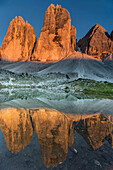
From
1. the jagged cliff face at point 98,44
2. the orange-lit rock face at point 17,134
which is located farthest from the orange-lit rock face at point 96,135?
the jagged cliff face at point 98,44

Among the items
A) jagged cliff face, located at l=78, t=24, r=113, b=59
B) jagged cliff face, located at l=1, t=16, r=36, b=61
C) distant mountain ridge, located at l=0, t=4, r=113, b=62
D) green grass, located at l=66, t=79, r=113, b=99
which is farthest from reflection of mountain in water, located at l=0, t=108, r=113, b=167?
jagged cliff face, located at l=78, t=24, r=113, b=59

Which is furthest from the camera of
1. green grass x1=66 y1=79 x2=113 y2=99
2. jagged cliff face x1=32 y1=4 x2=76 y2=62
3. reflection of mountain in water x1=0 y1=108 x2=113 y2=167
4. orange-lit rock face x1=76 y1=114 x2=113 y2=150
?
jagged cliff face x1=32 y1=4 x2=76 y2=62

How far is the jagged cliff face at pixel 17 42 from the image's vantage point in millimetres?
69525

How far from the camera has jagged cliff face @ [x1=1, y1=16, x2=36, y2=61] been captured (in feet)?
228

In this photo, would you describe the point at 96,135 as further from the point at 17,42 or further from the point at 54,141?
the point at 17,42

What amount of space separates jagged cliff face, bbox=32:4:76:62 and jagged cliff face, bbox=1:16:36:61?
24.3 ft

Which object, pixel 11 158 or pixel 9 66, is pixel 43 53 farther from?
pixel 11 158

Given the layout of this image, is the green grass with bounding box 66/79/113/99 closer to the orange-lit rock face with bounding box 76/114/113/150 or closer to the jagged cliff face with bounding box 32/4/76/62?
the orange-lit rock face with bounding box 76/114/113/150

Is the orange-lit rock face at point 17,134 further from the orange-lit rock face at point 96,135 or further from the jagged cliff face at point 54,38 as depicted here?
the jagged cliff face at point 54,38

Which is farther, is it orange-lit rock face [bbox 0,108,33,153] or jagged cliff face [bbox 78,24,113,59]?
jagged cliff face [bbox 78,24,113,59]

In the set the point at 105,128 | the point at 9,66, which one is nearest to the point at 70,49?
the point at 9,66

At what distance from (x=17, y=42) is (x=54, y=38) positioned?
21.3m

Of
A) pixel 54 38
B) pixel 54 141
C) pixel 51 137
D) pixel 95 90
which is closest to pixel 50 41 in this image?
pixel 54 38

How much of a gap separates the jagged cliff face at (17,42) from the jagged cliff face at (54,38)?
7401 mm
